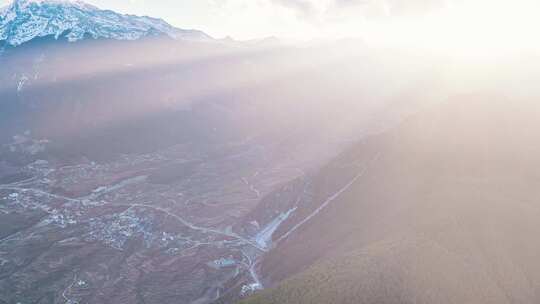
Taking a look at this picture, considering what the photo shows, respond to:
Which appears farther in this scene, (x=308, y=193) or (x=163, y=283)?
(x=308, y=193)

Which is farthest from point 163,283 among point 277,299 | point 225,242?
point 277,299

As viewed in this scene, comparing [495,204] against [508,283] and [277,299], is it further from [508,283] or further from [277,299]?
[277,299]

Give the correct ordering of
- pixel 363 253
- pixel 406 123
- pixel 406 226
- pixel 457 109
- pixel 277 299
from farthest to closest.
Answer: pixel 406 123
pixel 457 109
pixel 406 226
pixel 363 253
pixel 277 299

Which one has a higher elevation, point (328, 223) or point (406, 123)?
point (406, 123)

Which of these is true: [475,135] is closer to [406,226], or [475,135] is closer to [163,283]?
[406,226]

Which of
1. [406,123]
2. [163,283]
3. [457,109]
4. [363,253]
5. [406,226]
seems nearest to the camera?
[363,253]

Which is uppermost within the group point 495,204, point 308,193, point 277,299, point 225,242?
point 495,204
